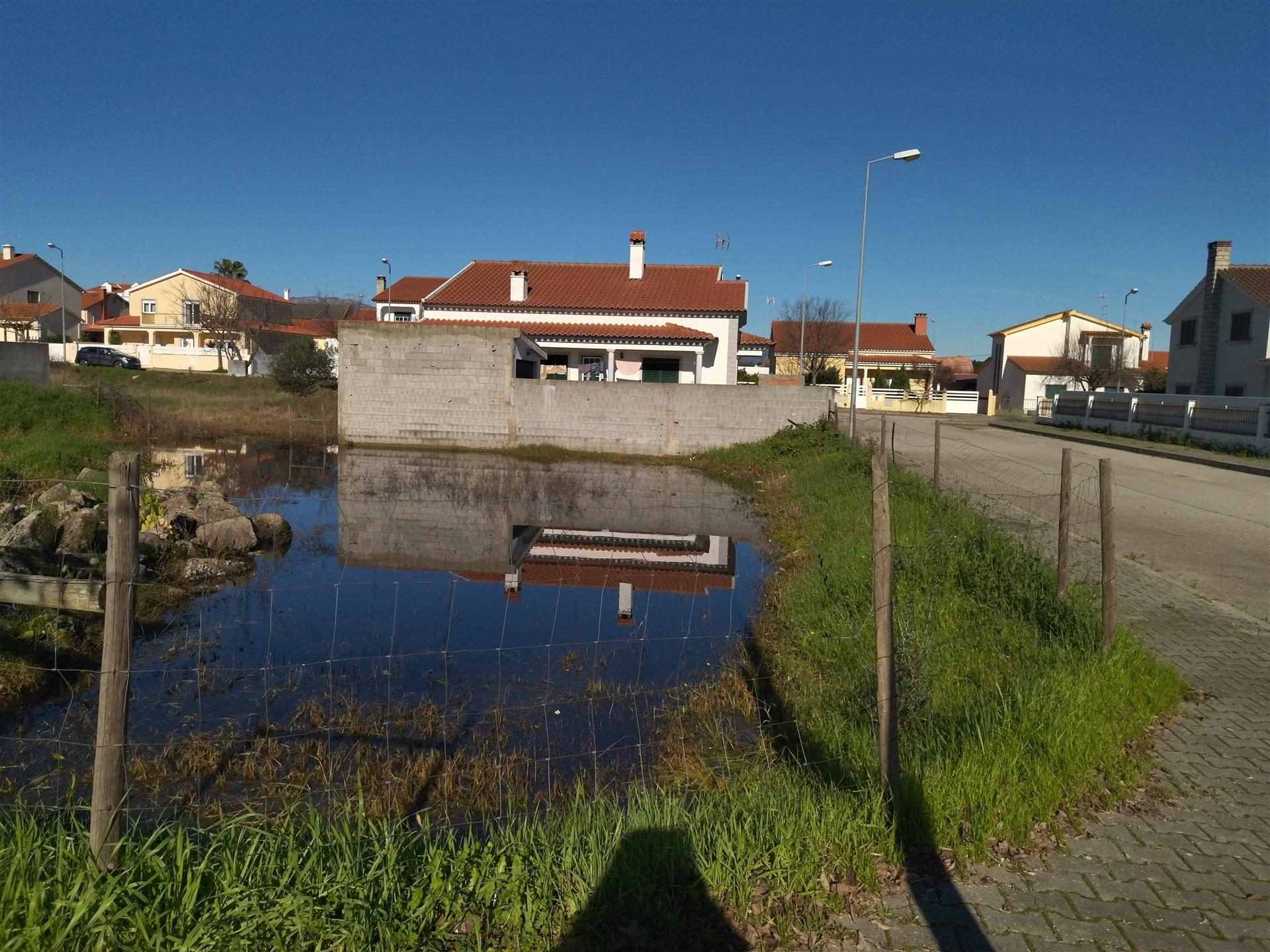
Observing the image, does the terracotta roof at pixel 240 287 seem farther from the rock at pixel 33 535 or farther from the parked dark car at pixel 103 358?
the rock at pixel 33 535

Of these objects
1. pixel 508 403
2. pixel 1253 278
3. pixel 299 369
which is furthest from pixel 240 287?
pixel 1253 278

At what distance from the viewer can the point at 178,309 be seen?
57.9 meters

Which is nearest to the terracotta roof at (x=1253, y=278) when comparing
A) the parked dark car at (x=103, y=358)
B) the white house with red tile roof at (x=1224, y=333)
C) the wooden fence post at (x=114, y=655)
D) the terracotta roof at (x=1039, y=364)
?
the white house with red tile roof at (x=1224, y=333)

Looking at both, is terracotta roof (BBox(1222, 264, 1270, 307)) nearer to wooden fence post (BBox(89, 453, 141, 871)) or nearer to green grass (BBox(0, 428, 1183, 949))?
green grass (BBox(0, 428, 1183, 949))

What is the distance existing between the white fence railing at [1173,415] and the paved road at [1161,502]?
239 centimetres

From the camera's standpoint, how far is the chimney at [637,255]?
38.1 m

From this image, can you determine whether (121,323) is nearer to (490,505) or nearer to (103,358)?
(103,358)

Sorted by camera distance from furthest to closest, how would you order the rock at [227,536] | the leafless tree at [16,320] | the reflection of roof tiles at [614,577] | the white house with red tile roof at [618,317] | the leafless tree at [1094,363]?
the leafless tree at [1094,363] → the leafless tree at [16,320] → the white house with red tile roof at [618,317] → the rock at [227,536] → the reflection of roof tiles at [614,577]

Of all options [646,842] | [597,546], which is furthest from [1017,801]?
[597,546]

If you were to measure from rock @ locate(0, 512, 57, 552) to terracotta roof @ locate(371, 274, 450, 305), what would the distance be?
128 ft

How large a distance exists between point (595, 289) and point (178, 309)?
35488 millimetres

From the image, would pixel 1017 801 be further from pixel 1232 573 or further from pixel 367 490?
pixel 367 490

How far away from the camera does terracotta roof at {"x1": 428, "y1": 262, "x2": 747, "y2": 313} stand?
117 ft

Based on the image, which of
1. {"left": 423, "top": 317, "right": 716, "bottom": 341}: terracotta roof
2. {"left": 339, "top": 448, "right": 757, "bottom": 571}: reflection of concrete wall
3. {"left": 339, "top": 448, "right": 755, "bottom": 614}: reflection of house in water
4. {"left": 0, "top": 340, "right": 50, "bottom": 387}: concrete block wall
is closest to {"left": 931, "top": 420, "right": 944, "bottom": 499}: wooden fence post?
{"left": 339, "top": 448, "right": 755, "bottom": 614}: reflection of house in water
